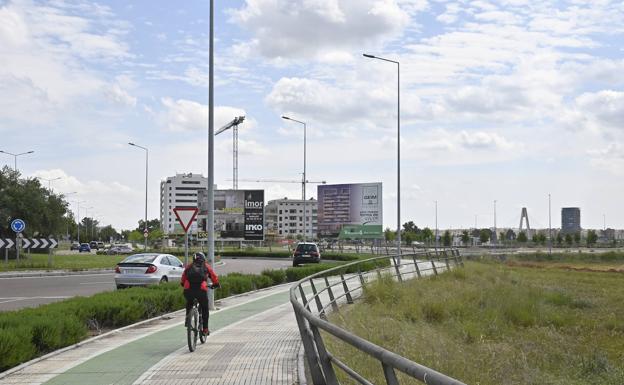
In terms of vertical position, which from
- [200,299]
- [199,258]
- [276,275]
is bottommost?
[276,275]

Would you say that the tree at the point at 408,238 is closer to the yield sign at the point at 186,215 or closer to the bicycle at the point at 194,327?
the yield sign at the point at 186,215

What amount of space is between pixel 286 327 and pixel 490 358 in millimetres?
3983

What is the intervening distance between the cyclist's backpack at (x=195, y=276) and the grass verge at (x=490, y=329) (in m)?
2.51

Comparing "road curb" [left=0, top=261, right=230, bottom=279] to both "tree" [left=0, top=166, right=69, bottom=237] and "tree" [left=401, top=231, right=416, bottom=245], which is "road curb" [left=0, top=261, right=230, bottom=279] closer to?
"tree" [left=0, top=166, right=69, bottom=237]

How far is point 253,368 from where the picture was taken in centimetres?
1001

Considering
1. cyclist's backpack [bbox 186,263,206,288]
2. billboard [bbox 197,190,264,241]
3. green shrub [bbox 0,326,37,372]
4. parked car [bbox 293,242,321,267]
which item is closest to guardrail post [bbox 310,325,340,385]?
green shrub [bbox 0,326,37,372]

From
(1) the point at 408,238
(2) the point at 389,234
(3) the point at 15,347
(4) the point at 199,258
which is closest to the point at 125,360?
(3) the point at 15,347

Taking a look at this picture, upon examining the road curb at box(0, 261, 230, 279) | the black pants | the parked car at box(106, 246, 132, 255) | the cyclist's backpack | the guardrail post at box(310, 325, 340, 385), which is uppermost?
the cyclist's backpack

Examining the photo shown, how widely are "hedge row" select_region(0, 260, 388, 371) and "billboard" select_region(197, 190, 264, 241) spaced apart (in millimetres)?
49227

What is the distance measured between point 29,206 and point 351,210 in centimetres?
2679

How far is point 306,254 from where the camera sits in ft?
158

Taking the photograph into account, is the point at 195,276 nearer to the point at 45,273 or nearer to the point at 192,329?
the point at 192,329

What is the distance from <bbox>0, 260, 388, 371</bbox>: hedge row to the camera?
413 inches

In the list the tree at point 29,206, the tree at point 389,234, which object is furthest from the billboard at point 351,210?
the tree at point 389,234
